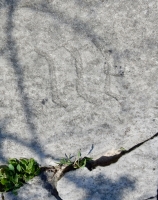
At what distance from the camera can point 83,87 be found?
269 centimetres

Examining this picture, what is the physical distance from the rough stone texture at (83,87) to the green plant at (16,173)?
0.07m

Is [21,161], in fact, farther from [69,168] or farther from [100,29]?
[100,29]

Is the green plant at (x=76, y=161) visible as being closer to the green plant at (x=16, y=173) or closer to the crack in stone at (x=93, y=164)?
the crack in stone at (x=93, y=164)

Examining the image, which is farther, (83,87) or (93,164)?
(83,87)

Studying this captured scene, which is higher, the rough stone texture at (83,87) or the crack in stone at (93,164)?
the rough stone texture at (83,87)

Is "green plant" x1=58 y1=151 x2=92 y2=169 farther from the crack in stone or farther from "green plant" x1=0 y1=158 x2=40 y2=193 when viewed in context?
"green plant" x1=0 y1=158 x2=40 y2=193

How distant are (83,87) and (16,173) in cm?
61

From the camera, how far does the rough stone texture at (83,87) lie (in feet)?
8.04

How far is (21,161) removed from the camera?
247 cm

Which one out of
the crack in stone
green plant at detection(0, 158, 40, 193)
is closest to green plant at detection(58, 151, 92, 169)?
the crack in stone

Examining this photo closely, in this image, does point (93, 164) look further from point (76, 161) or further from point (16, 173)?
point (16, 173)

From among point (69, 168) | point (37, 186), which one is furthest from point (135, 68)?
point (37, 186)

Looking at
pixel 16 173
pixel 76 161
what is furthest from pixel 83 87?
pixel 16 173

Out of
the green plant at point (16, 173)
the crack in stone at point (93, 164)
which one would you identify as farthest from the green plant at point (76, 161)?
the green plant at point (16, 173)
